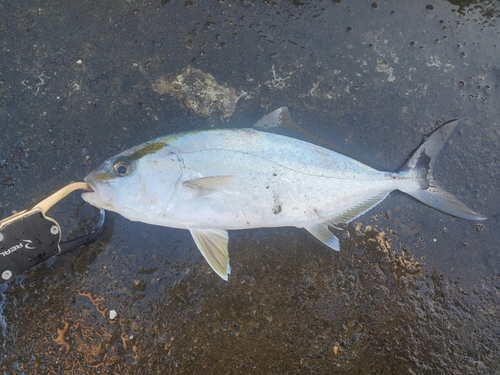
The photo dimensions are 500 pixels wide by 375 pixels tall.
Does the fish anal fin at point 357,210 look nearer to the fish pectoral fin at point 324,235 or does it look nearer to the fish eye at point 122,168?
the fish pectoral fin at point 324,235

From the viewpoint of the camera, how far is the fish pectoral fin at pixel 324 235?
7.62 ft

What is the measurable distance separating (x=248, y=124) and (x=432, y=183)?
1461 millimetres

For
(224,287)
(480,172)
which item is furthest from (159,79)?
(480,172)

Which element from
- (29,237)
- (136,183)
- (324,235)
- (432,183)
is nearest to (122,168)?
(136,183)

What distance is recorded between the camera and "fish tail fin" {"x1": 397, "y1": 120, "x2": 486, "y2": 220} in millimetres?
2453

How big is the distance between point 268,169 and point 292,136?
36 cm

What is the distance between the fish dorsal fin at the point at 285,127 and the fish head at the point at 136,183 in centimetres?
70

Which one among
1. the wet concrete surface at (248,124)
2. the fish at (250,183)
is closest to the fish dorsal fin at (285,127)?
the fish at (250,183)

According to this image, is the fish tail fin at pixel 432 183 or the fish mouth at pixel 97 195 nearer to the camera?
the fish mouth at pixel 97 195

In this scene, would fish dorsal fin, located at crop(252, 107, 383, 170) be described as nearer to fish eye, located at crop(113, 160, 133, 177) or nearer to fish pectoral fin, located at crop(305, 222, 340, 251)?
fish pectoral fin, located at crop(305, 222, 340, 251)

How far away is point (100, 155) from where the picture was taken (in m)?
2.49

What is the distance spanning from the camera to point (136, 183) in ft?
6.70

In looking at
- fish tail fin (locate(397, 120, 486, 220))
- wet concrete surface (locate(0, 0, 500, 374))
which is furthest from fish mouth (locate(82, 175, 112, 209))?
fish tail fin (locate(397, 120, 486, 220))

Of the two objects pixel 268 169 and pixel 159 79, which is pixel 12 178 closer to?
pixel 159 79
